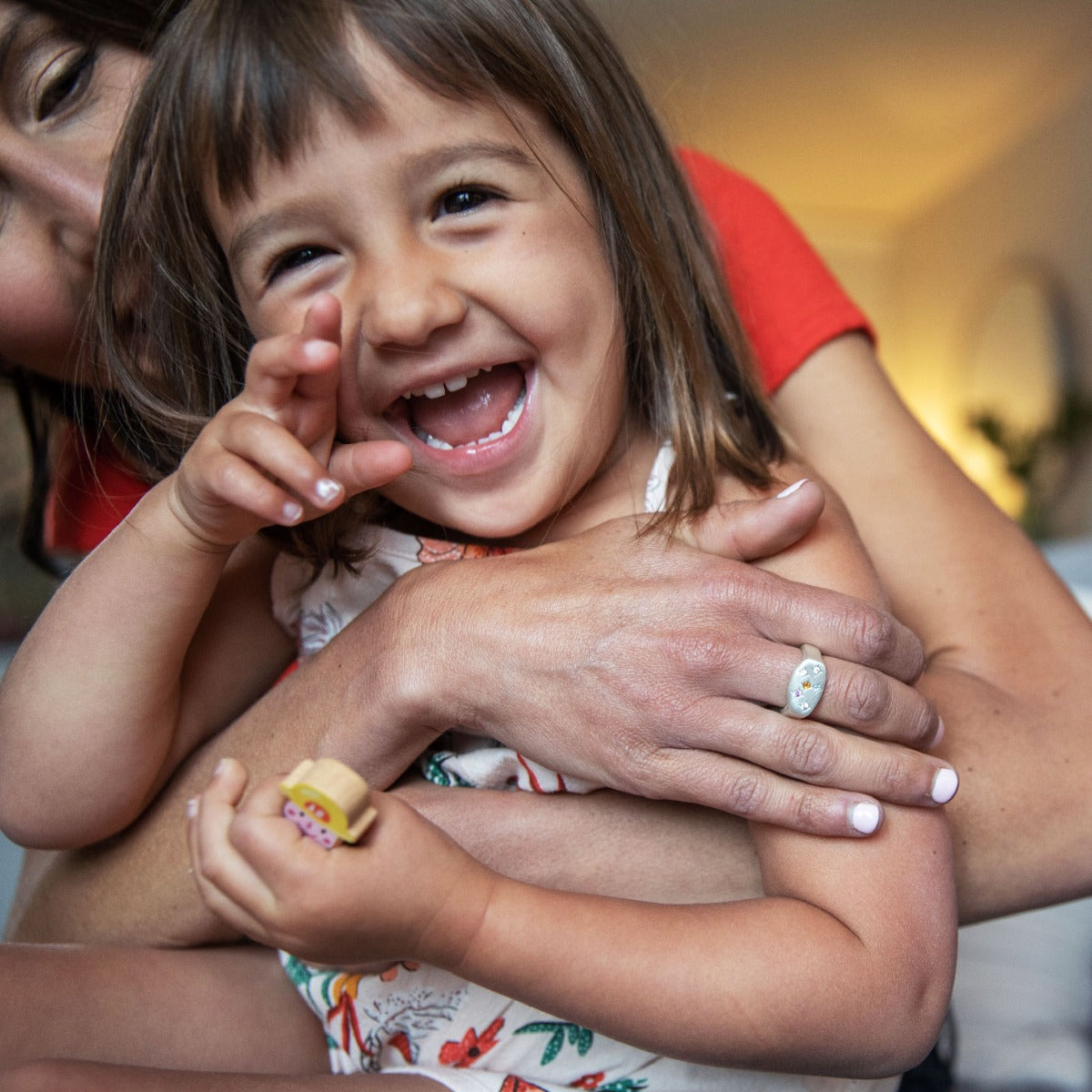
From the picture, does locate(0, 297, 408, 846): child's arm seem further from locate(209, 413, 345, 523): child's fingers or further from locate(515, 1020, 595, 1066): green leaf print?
locate(515, 1020, 595, 1066): green leaf print

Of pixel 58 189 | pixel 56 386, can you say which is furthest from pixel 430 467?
pixel 56 386

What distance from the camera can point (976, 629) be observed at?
3.52 feet

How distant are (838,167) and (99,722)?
242 inches

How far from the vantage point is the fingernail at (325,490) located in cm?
73

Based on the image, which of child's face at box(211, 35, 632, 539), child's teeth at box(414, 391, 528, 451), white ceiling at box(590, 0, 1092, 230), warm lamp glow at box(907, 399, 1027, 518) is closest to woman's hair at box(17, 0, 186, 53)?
child's face at box(211, 35, 632, 539)

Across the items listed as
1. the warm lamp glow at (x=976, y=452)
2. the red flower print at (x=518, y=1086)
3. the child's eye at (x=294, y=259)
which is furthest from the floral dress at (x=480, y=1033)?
the warm lamp glow at (x=976, y=452)

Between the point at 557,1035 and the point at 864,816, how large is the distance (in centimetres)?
35

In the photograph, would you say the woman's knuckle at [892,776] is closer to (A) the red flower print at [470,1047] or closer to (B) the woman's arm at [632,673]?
(B) the woman's arm at [632,673]

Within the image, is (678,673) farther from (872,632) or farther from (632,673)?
(872,632)

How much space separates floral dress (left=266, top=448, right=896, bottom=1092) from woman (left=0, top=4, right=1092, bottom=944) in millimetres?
74

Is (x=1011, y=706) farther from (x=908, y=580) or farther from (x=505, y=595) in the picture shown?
(x=505, y=595)

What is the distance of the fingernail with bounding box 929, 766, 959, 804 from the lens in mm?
812

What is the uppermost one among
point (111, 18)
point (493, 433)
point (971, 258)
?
point (111, 18)

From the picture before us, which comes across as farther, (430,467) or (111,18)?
(111,18)
